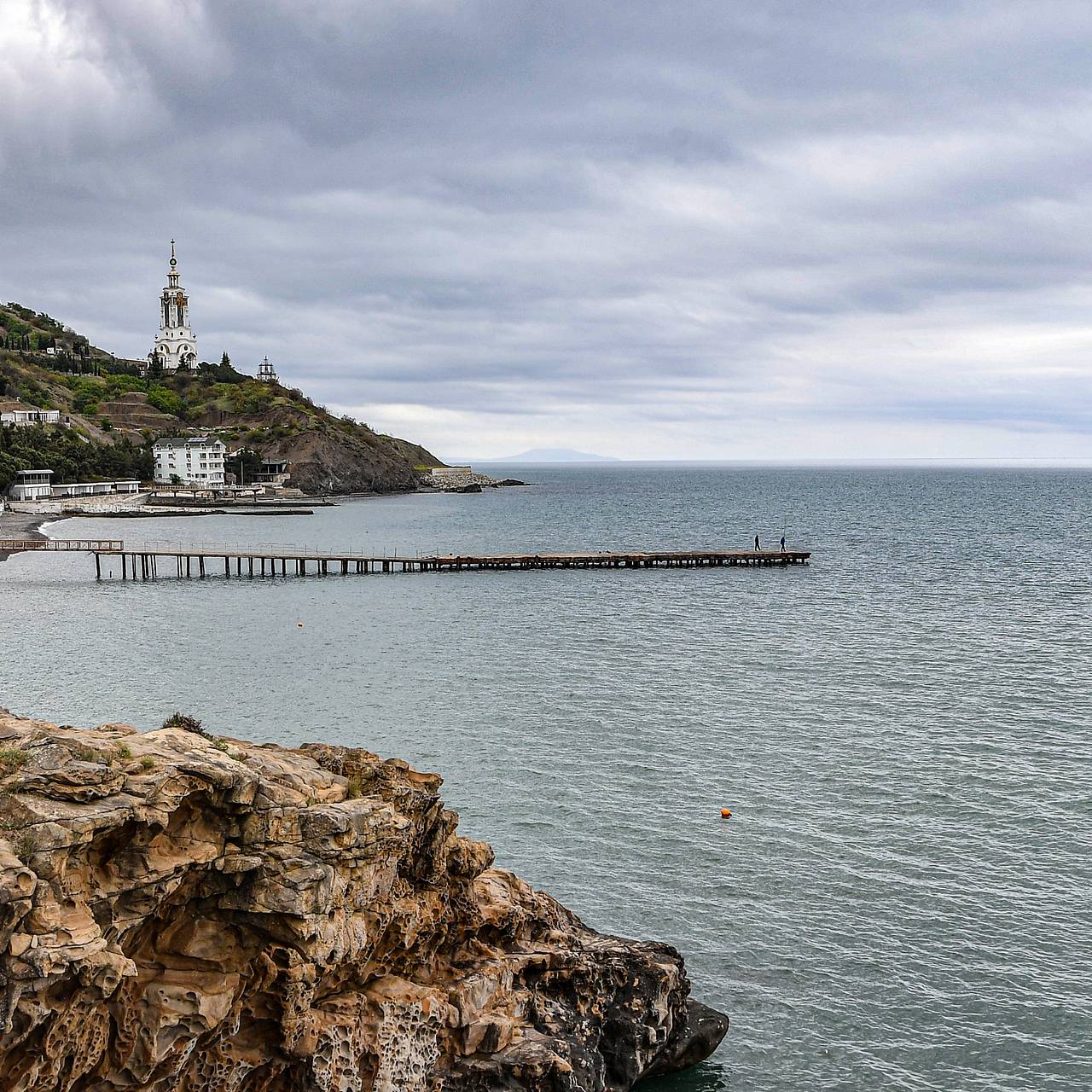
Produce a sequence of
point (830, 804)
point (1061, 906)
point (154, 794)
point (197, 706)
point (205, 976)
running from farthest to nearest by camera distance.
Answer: point (197, 706)
point (830, 804)
point (1061, 906)
point (205, 976)
point (154, 794)

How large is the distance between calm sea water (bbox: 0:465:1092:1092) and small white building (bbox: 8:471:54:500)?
76.8 meters

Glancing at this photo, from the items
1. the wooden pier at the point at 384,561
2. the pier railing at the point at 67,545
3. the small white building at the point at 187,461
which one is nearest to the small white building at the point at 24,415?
the small white building at the point at 187,461

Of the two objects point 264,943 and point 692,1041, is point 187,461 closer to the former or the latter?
point 692,1041

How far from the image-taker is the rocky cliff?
36.6ft

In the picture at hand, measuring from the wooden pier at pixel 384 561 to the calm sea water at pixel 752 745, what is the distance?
21.2ft

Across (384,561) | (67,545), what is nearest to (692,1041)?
(384,561)

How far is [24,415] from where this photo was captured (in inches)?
7185

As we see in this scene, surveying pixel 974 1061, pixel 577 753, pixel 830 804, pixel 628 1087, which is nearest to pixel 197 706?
pixel 577 753

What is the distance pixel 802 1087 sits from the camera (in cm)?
1798

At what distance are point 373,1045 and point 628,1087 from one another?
5400 mm

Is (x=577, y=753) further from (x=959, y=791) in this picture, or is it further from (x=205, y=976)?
(x=205, y=976)

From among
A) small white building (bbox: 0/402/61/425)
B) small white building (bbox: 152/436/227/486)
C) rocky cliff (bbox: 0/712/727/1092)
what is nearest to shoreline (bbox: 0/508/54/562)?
small white building (bbox: 0/402/61/425)

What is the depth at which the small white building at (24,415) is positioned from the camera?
7062 inches

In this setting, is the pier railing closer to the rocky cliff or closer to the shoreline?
the shoreline
